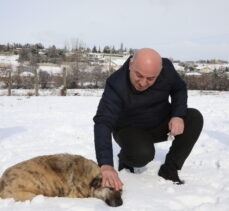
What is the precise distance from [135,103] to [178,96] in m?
0.55

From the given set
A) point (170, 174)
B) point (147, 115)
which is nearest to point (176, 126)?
point (147, 115)

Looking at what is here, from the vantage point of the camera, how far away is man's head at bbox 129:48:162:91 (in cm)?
338

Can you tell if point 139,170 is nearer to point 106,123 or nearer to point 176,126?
point 176,126

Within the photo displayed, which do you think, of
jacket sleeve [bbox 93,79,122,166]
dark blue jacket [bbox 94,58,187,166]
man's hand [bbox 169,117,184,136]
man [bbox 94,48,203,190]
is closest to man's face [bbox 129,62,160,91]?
man [bbox 94,48,203,190]

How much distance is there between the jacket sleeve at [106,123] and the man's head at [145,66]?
13.1 inches

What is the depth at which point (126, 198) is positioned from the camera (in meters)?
3.55

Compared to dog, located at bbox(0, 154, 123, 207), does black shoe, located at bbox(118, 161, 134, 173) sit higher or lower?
lower

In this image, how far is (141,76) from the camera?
11.4ft

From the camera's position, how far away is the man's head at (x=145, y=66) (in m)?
3.38

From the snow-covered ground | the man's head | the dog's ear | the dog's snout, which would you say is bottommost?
the snow-covered ground

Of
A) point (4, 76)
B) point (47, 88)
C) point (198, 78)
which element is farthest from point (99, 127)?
point (198, 78)

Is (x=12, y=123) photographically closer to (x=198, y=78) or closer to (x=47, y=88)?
(x=47, y=88)

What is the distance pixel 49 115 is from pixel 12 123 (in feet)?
4.74

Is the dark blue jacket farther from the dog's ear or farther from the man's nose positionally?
the dog's ear
